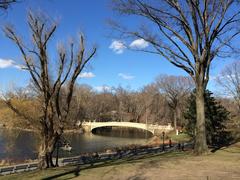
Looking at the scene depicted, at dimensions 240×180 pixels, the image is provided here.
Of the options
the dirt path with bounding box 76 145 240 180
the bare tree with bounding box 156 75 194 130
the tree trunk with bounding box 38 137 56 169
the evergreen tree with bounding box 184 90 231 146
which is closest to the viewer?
the dirt path with bounding box 76 145 240 180

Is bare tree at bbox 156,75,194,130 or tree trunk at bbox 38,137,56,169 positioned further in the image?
Result: bare tree at bbox 156,75,194,130

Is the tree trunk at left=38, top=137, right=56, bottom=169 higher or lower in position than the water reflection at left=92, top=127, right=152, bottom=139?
lower

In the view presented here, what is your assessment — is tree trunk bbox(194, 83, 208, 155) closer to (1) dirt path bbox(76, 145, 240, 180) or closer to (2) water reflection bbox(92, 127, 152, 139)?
(1) dirt path bbox(76, 145, 240, 180)

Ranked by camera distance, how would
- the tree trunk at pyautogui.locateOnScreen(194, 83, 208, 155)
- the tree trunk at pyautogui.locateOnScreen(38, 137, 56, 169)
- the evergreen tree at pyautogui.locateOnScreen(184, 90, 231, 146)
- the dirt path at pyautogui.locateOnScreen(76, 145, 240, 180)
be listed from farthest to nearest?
the evergreen tree at pyautogui.locateOnScreen(184, 90, 231, 146)
the tree trunk at pyautogui.locateOnScreen(38, 137, 56, 169)
the tree trunk at pyautogui.locateOnScreen(194, 83, 208, 155)
the dirt path at pyautogui.locateOnScreen(76, 145, 240, 180)

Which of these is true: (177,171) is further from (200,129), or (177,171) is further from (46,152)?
(46,152)

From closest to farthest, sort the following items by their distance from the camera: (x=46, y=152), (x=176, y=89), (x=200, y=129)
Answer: (x=200, y=129), (x=46, y=152), (x=176, y=89)

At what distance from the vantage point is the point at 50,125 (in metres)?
16.8

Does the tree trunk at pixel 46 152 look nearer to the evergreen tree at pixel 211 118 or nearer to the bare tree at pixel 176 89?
the evergreen tree at pixel 211 118

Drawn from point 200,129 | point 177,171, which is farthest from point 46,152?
point 177,171

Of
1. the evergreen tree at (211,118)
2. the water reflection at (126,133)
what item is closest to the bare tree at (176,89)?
the water reflection at (126,133)

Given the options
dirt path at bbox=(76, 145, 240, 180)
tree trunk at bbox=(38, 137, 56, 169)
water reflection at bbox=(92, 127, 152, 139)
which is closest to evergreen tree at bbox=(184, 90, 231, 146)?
tree trunk at bbox=(38, 137, 56, 169)

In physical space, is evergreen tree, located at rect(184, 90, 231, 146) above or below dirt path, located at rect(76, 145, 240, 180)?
above

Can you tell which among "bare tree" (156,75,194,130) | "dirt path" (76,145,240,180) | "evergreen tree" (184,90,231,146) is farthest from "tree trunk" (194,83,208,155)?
"bare tree" (156,75,194,130)

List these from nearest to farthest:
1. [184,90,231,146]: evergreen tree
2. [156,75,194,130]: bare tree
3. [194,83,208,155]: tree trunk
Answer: [194,83,208,155]: tree trunk
[184,90,231,146]: evergreen tree
[156,75,194,130]: bare tree
